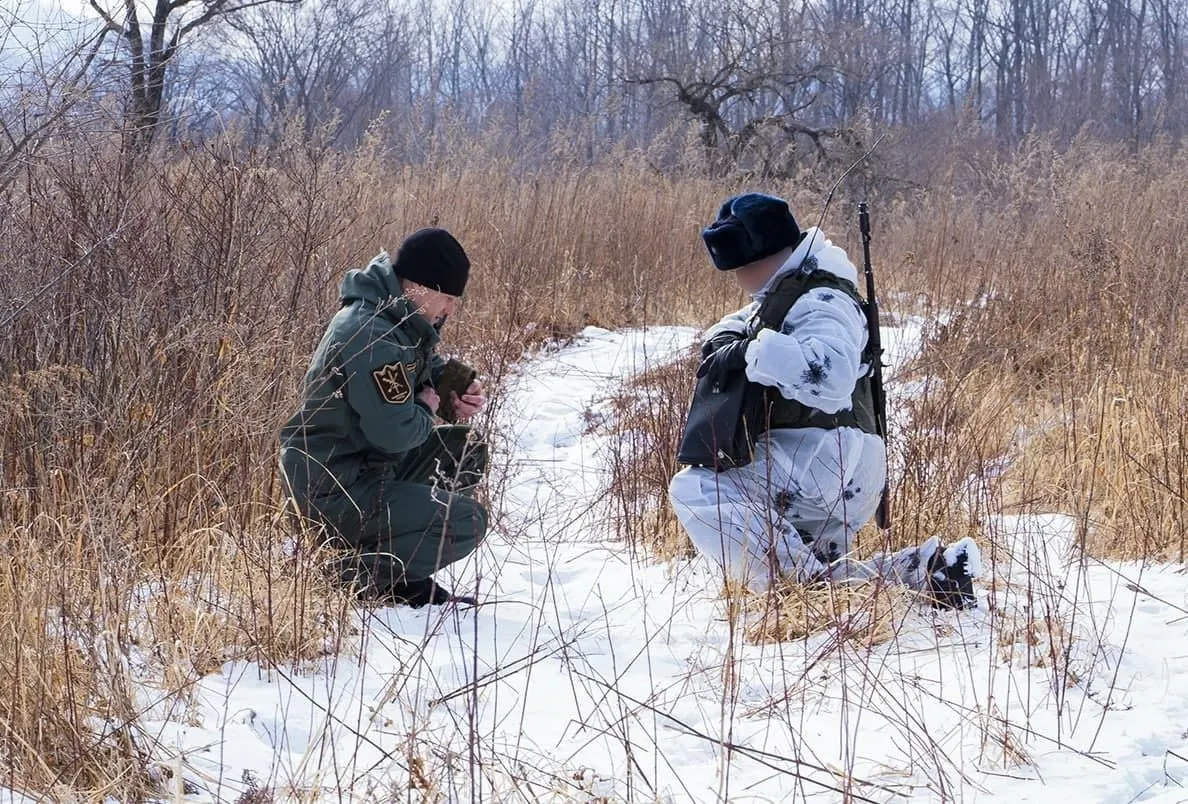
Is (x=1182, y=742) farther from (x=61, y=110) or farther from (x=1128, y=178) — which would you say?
(x=1128, y=178)

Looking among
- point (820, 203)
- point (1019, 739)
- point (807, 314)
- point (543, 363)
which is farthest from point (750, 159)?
point (1019, 739)

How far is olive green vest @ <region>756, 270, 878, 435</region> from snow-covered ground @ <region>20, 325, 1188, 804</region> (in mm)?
576

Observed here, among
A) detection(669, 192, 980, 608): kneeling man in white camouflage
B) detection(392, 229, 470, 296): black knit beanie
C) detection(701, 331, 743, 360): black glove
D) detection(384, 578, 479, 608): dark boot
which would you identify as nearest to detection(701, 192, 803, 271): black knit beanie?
detection(669, 192, 980, 608): kneeling man in white camouflage

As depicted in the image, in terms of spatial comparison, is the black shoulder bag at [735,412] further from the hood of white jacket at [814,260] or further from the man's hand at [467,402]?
the man's hand at [467,402]

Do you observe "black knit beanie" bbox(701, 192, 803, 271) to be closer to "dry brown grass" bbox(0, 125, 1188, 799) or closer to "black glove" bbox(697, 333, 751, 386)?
"black glove" bbox(697, 333, 751, 386)

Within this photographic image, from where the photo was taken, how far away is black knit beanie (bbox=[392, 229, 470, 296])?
11.3ft

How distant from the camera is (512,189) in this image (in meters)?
9.67

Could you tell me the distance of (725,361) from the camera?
10.6ft

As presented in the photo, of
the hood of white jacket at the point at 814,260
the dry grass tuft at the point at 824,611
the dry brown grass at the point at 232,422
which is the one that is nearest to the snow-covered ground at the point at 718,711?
the dry grass tuft at the point at 824,611

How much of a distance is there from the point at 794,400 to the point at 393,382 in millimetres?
1166

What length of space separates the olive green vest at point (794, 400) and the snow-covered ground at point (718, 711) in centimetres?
58

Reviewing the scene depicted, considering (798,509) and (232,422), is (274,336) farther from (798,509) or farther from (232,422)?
(798,509)

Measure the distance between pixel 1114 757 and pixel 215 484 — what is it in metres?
2.47

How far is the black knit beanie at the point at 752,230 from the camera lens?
3.26 meters
